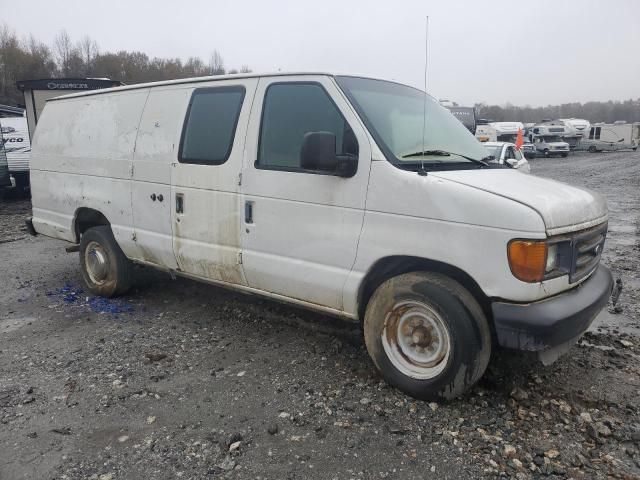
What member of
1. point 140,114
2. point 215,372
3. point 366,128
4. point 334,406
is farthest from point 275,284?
point 140,114

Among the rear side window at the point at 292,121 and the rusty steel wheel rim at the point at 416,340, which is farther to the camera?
the rear side window at the point at 292,121

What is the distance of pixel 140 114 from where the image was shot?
484cm

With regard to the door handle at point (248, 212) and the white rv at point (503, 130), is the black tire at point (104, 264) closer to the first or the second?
the door handle at point (248, 212)

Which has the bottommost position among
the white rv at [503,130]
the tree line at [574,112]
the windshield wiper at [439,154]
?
the windshield wiper at [439,154]

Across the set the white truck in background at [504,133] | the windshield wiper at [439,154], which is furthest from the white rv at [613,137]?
the windshield wiper at [439,154]

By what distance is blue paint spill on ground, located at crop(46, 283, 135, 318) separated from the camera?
5.20m

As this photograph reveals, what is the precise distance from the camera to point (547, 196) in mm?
3102

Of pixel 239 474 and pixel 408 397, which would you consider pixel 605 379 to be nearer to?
pixel 408 397

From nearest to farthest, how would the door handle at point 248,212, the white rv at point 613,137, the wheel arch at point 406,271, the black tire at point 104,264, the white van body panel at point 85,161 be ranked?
1. the wheel arch at point 406,271
2. the door handle at point 248,212
3. the white van body panel at point 85,161
4. the black tire at point 104,264
5. the white rv at point 613,137

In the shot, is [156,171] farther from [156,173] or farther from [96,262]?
[96,262]

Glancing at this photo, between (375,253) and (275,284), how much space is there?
3.12 feet

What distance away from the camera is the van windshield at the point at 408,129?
3453 millimetres

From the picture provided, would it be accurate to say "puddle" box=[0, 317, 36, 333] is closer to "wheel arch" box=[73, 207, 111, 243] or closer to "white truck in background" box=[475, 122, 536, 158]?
"wheel arch" box=[73, 207, 111, 243]

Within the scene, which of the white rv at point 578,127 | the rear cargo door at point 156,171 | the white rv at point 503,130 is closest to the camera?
the rear cargo door at point 156,171
